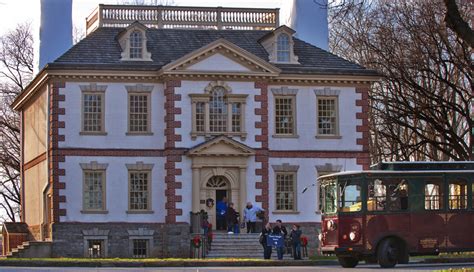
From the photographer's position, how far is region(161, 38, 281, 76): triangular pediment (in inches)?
2062

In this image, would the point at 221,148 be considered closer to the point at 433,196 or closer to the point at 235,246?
the point at 235,246

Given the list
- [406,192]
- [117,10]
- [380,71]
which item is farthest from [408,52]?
[406,192]

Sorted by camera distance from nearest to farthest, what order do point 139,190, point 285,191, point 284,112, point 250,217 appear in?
point 250,217
point 139,190
point 285,191
point 284,112

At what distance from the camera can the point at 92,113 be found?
174 feet

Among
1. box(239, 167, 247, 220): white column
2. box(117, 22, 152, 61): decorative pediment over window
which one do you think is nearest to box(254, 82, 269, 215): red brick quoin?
box(239, 167, 247, 220): white column

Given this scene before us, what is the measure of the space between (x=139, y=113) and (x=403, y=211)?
18.8m

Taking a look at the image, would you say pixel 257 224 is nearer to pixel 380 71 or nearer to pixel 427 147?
pixel 380 71

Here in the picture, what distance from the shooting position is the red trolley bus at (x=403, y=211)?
3712 cm

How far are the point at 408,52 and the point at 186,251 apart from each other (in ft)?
51.7

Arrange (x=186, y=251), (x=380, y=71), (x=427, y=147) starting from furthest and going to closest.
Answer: (x=427, y=147)
(x=380, y=71)
(x=186, y=251)

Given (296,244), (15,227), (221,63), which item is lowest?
(296,244)

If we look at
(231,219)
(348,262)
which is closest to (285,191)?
(231,219)

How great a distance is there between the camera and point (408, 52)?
196ft

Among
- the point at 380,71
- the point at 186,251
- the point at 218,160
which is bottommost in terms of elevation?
the point at 186,251
